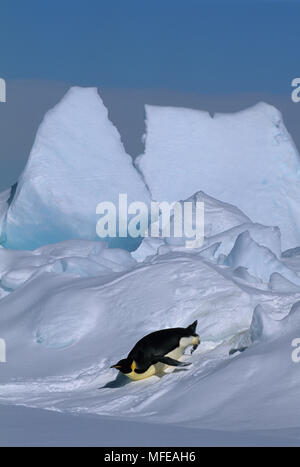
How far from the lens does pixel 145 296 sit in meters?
11.0

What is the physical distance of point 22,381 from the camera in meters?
9.62

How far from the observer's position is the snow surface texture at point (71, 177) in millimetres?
17641

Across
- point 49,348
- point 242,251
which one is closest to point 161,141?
point 242,251

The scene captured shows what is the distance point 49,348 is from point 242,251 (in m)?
4.66

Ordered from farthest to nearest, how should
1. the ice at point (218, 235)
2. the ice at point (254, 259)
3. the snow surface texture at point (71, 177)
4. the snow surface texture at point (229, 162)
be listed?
the snow surface texture at point (229, 162)
the snow surface texture at point (71, 177)
the ice at point (218, 235)
the ice at point (254, 259)

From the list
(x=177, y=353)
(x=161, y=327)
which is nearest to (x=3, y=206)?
(x=161, y=327)

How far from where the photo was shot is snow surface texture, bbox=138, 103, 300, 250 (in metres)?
19.9

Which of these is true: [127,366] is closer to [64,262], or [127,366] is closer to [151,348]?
[151,348]

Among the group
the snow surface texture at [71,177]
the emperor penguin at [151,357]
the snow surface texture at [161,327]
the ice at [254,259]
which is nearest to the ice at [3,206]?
the snow surface texture at [71,177]

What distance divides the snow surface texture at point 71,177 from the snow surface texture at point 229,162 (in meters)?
1.10

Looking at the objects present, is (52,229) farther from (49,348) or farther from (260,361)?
(260,361)

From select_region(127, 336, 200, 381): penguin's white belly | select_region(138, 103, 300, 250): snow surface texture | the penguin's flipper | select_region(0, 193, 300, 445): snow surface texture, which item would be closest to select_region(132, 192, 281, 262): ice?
select_region(0, 193, 300, 445): snow surface texture

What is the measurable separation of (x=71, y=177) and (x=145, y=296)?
24.6ft

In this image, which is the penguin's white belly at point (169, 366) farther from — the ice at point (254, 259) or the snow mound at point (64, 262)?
the ice at point (254, 259)
